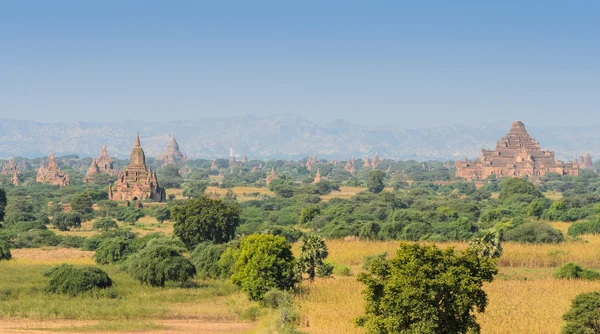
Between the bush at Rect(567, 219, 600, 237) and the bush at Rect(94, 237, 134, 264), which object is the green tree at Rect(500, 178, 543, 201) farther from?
the bush at Rect(94, 237, 134, 264)

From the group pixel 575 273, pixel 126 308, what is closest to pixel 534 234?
pixel 575 273

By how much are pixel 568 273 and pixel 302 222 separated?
5011 centimetres

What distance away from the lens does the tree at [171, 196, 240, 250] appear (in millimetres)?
67875

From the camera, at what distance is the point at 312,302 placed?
42438 mm

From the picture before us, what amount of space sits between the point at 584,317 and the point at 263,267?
16828 millimetres

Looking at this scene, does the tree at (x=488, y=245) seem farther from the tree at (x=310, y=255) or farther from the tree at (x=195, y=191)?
the tree at (x=195, y=191)

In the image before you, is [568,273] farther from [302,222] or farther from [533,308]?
[302,222]

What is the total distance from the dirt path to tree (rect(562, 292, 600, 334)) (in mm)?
13822

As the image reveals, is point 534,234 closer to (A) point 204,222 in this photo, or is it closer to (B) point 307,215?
(A) point 204,222

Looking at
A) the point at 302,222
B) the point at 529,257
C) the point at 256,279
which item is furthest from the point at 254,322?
the point at 302,222

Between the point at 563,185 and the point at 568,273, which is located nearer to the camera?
the point at 568,273

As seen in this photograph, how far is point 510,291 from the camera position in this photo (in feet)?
153

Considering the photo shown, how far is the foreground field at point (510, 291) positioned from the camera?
3741 cm

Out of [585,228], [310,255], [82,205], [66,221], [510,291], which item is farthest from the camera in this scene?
[82,205]
